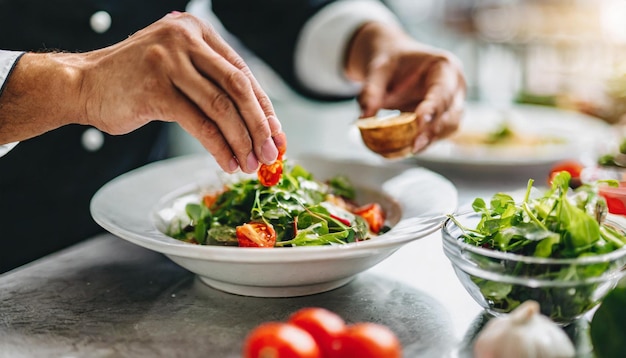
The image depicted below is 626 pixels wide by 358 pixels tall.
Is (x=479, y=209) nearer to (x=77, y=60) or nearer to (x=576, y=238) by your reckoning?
(x=576, y=238)

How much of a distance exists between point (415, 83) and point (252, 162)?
0.71 meters

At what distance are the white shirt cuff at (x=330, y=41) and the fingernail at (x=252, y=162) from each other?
95 cm

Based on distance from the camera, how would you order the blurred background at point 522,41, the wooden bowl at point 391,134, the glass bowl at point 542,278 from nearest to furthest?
the glass bowl at point 542,278 → the wooden bowl at point 391,134 → the blurred background at point 522,41

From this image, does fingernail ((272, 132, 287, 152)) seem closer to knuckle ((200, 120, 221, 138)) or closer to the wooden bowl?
knuckle ((200, 120, 221, 138))

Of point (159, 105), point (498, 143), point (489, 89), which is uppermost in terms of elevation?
point (159, 105)

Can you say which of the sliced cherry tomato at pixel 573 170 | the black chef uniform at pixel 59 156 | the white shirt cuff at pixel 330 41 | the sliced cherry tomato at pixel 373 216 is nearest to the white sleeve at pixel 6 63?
the black chef uniform at pixel 59 156

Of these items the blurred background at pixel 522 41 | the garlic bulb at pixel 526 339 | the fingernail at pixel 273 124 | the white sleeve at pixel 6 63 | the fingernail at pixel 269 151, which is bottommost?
the blurred background at pixel 522 41

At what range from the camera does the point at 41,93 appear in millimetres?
1065

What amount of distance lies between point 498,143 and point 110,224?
1.25 m

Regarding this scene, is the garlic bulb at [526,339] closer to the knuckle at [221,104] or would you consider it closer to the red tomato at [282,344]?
the red tomato at [282,344]

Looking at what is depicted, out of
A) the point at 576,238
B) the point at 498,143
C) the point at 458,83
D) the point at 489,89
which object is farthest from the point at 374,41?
the point at 489,89

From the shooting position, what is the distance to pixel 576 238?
3.03 ft

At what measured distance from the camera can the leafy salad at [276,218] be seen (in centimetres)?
110

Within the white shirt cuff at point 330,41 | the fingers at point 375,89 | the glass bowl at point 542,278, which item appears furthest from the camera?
the white shirt cuff at point 330,41
